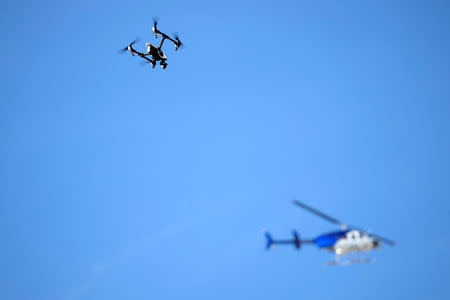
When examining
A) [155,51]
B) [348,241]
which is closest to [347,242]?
[348,241]

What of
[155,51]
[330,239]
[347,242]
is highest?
[155,51]

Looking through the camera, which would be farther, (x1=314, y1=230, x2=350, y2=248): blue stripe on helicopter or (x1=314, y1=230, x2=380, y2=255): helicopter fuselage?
(x1=314, y1=230, x2=350, y2=248): blue stripe on helicopter

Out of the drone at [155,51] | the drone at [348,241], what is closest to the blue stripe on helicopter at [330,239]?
the drone at [348,241]

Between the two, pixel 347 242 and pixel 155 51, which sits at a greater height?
pixel 155 51

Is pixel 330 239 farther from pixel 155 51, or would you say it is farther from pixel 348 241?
pixel 155 51

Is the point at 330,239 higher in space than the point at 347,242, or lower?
higher

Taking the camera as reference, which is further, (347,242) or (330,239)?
(330,239)

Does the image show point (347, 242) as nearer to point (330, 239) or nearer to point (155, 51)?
point (330, 239)

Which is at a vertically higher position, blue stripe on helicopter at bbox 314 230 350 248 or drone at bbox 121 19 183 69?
drone at bbox 121 19 183 69

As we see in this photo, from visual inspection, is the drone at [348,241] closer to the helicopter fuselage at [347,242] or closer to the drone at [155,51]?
the helicopter fuselage at [347,242]

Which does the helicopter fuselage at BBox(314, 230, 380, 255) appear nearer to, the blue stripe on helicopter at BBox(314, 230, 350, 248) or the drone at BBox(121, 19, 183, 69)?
the blue stripe on helicopter at BBox(314, 230, 350, 248)

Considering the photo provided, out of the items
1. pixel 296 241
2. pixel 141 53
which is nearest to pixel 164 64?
pixel 141 53

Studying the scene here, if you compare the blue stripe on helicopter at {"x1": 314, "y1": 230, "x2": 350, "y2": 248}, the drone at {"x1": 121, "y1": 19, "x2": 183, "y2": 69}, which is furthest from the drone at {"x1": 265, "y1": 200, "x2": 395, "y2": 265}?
the drone at {"x1": 121, "y1": 19, "x2": 183, "y2": 69}

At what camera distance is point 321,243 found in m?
29.7
